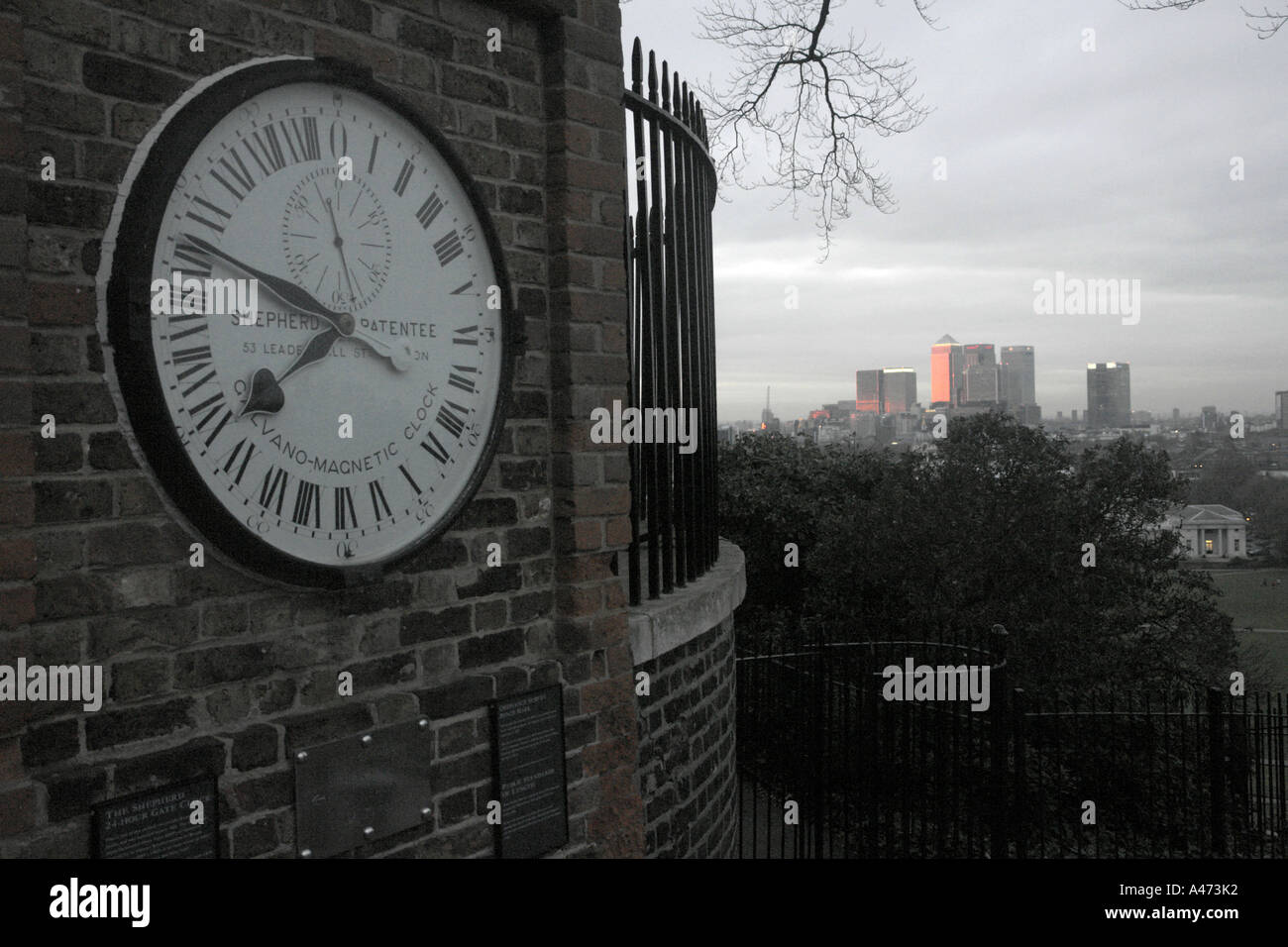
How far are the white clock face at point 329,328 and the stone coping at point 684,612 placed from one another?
1.25m

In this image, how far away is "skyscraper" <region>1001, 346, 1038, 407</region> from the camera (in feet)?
92.6

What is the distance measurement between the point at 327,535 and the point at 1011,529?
1531 cm

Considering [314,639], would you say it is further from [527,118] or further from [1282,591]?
[1282,591]

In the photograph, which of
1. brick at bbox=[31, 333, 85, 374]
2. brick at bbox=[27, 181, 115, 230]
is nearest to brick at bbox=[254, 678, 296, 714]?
brick at bbox=[31, 333, 85, 374]

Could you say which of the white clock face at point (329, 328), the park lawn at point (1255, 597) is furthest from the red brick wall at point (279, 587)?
the park lawn at point (1255, 597)

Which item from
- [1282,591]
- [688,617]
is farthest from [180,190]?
[1282,591]

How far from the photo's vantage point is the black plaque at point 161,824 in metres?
2.16

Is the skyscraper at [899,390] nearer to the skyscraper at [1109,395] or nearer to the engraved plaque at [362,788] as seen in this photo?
the skyscraper at [1109,395]

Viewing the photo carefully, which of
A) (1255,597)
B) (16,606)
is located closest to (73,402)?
(16,606)

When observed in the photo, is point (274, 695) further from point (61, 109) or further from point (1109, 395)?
point (1109, 395)

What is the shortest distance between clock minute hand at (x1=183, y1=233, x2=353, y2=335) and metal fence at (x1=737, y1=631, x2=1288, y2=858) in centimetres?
489

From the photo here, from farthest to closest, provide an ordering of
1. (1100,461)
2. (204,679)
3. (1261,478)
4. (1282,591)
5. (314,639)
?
(1282,591)
(1261,478)
(1100,461)
(314,639)
(204,679)

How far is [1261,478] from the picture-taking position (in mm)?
28031

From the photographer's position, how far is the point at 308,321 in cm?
255
